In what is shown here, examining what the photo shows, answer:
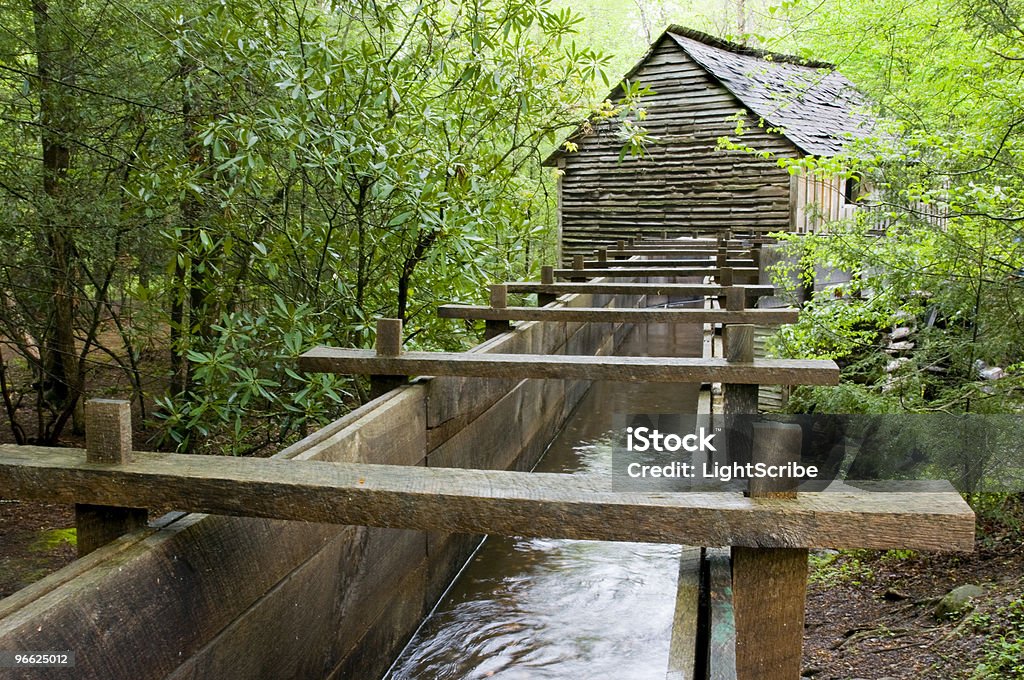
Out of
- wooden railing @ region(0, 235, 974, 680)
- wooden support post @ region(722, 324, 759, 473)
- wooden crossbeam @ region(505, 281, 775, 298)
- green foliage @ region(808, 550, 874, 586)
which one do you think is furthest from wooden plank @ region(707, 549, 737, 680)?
wooden crossbeam @ region(505, 281, 775, 298)

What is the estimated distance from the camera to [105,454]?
2.24m

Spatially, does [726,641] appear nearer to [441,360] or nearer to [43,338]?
[441,360]

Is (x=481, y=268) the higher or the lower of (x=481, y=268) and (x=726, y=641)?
the higher

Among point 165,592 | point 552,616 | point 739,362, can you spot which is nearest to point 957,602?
point 739,362

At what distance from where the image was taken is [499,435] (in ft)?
18.4

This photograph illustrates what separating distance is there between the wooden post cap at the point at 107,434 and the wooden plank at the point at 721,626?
1591 mm

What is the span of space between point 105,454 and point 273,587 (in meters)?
0.74

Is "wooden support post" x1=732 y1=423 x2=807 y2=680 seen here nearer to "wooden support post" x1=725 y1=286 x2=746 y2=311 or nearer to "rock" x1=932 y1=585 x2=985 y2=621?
"rock" x1=932 y1=585 x2=985 y2=621

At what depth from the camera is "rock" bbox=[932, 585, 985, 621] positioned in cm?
444

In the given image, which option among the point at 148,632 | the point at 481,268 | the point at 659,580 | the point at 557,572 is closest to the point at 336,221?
the point at 481,268

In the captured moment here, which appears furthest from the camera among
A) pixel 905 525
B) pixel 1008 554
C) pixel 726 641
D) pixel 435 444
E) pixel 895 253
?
pixel 895 253

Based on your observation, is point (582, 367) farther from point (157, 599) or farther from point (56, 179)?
point (56, 179)

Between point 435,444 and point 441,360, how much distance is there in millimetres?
641

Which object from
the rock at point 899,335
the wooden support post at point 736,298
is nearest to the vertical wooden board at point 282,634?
the wooden support post at point 736,298
